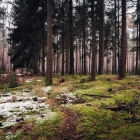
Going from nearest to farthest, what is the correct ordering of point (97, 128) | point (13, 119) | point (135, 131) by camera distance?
point (135, 131) → point (97, 128) → point (13, 119)

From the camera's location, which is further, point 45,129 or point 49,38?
point 49,38

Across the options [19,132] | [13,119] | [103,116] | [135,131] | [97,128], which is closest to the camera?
[135,131]

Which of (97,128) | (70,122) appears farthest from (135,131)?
(70,122)

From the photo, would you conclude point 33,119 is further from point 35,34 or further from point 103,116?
point 35,34

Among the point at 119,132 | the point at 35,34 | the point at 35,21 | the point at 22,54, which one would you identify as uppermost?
the point at 35,21

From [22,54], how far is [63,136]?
40.8 feet

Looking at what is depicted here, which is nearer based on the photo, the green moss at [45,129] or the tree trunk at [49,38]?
the green moss at [45,129]

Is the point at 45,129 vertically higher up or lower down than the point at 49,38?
lower down

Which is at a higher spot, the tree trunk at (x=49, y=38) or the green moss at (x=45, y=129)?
the tree trunk at (x=49, y=38)

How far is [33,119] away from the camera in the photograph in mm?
3334

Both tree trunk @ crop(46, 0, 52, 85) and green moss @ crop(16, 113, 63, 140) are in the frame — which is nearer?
green moss @ crop(16, 113, 63, 140)

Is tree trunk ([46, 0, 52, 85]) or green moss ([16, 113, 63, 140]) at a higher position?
tree trunk ([46, 0, 52, 85])

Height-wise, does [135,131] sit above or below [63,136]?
above

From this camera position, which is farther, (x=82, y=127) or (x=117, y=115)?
(x=117, y=115)
